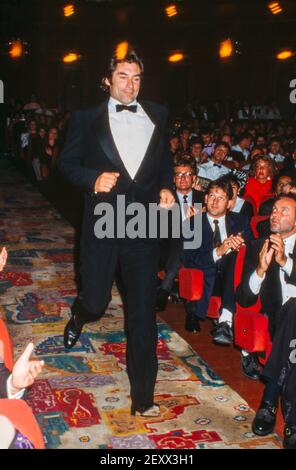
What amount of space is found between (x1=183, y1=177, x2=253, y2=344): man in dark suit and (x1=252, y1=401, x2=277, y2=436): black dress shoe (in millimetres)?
1181

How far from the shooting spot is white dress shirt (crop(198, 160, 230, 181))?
7336 mm

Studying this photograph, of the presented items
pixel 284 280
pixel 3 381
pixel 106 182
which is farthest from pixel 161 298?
pixel 3 381

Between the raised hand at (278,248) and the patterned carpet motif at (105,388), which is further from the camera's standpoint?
the raised hand at (278,248)

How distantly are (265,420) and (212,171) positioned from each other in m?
4.69

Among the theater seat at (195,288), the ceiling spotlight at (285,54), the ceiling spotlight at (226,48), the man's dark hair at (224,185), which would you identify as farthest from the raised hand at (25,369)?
the ceiling spotlight at (285,54)

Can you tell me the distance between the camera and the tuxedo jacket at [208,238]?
4387 millimetres

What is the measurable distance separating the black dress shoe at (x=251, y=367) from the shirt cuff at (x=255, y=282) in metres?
0.45

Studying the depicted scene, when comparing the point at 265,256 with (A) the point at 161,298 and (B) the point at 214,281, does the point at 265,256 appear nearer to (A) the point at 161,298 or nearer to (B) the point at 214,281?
(B) the point at 214,281

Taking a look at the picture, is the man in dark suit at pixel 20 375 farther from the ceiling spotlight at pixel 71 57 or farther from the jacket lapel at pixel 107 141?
the ceiling spotlight at pixel 71 57

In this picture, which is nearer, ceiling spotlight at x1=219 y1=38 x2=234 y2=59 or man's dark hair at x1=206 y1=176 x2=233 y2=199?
man's dark hair at x1=206 y1=176 x2=233 y2=199

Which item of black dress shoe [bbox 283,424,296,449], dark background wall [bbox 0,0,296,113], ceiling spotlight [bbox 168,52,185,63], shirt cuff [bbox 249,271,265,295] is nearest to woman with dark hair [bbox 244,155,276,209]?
shirt cuff [bbox 249,271,265,295]

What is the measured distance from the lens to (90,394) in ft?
11.1

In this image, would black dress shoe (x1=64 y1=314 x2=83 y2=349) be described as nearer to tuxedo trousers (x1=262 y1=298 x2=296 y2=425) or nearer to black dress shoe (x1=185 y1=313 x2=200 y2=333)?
black dress shoe (x1=185 y1=313 x2=200 y2=333)
